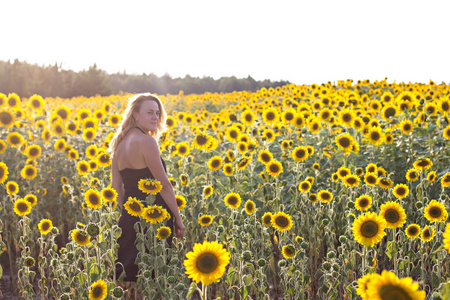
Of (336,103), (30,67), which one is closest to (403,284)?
(336,103)

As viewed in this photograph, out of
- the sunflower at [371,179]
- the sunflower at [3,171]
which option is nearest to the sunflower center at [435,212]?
the sunflower at [371,179]

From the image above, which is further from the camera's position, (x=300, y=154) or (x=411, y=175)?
(x=300, y=154)

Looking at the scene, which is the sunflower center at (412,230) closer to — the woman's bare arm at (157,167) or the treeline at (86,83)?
the woman's bare arm at (157,167)

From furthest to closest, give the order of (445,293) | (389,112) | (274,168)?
(389,112) < (274,168) < (445,293)

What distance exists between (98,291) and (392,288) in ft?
6.30

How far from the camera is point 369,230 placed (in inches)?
99.0

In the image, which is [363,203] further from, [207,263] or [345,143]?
[207,263]

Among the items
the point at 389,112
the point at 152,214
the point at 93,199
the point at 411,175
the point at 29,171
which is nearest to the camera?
the point at 152,214

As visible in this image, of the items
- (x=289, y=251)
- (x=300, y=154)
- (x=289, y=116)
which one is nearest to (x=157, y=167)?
(x=289, y=251)

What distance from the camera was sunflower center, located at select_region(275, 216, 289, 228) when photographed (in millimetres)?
3230

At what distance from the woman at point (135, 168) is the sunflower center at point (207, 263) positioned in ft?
4.94

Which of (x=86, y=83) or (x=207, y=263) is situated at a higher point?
(x=86, y=83)

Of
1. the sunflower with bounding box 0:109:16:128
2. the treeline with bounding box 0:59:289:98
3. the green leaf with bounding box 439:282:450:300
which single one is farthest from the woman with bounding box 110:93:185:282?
the treeline with bounding box 0:59:289:98

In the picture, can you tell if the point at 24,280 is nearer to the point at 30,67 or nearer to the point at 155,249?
the point at 155,249
